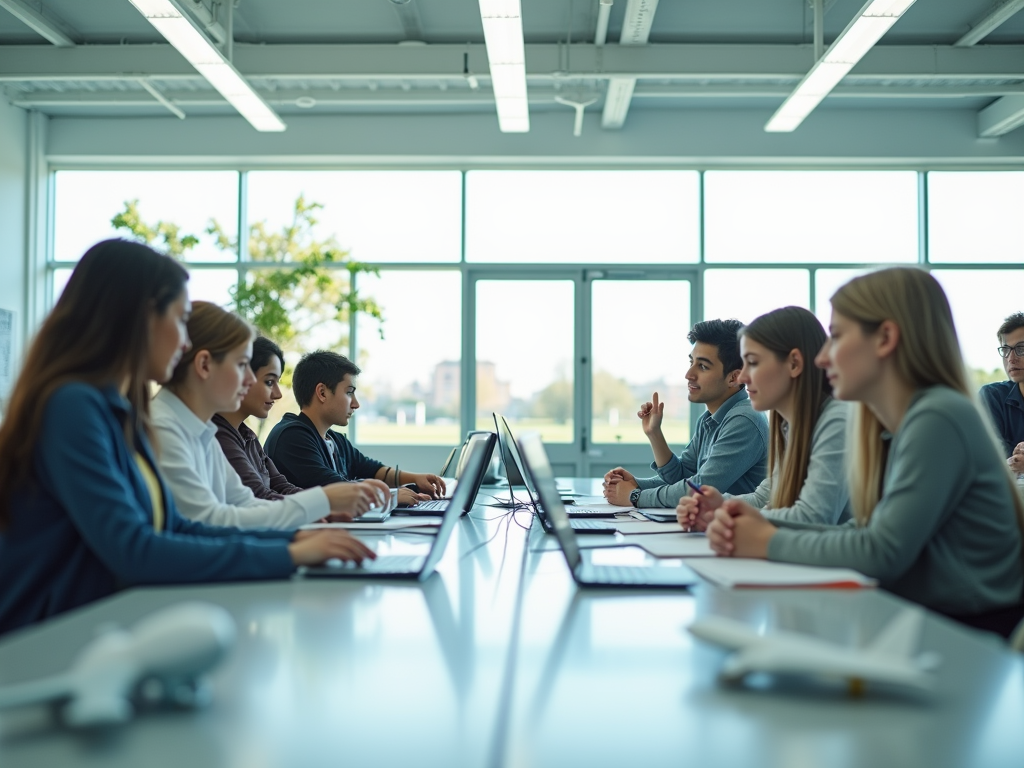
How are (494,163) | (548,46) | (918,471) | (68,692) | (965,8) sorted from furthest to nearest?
1. (494,163)
2. (548,46)
3. (965,8)
4. (918,471)
5. (68,692)

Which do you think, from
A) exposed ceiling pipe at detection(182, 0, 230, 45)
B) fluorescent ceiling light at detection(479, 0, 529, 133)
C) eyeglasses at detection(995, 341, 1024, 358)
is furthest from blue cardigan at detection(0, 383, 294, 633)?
exposed ceiling pipe at detection(182, 0, 230, 45)

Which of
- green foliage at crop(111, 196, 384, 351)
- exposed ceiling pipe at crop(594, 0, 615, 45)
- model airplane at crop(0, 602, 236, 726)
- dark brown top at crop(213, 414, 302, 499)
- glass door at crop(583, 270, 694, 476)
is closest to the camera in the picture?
model airplane at crop(0, 602, 236, 726)

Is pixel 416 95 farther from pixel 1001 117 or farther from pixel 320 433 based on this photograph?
pixel 1001 117

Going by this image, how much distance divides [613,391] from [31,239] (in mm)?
4813

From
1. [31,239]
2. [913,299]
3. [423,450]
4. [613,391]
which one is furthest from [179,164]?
[913,299]

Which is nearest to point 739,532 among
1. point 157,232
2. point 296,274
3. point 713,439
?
point 713,439

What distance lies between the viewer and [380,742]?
788 mm

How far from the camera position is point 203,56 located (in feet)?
14.8

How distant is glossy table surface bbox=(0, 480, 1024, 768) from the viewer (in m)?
0.76

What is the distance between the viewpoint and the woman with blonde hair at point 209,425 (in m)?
1.99

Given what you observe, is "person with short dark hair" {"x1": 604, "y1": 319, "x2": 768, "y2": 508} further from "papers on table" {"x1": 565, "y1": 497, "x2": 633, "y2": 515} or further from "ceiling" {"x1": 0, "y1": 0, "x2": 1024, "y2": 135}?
"ceiling" {"x1": 0, "y1": 0, "x2": 1024, "y2": 135}

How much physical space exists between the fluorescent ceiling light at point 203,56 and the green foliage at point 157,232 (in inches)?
63.8

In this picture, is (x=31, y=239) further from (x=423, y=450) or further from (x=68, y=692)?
(x=68, y=692)

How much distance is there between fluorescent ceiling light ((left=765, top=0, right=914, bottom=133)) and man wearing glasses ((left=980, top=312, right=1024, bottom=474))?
1526 millimetres
